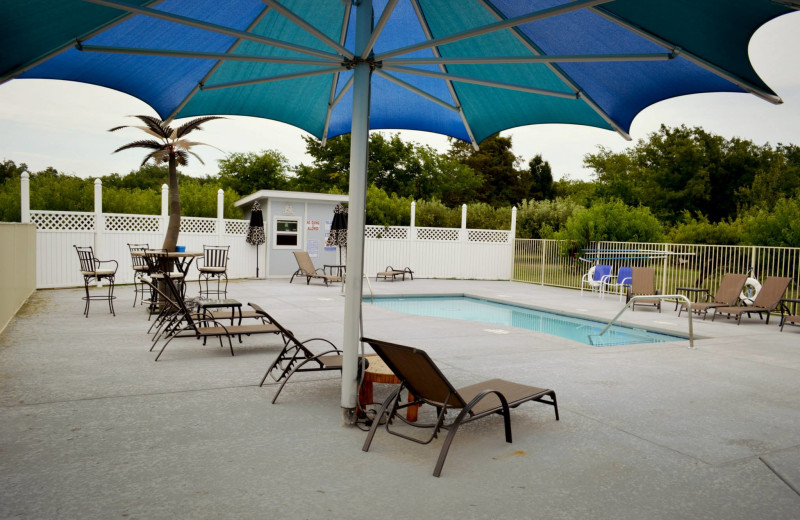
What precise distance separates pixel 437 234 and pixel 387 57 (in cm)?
1528

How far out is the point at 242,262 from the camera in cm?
1619

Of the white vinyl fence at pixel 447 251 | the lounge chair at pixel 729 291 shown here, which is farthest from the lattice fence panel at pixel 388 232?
the lounge chair at pixel 729 291

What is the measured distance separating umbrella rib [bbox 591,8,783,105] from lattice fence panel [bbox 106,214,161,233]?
43.4 ft

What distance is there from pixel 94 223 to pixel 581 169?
41662 millimetres

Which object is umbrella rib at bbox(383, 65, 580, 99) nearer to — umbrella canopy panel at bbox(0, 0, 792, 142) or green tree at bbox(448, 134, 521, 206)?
umbrella canopy panel at bbox(0, 0, 792, 142)

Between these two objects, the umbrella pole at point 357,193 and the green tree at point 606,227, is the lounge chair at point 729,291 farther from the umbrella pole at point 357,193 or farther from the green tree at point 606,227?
the umbrella pole at point 357,193

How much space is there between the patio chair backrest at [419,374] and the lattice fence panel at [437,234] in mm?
15300

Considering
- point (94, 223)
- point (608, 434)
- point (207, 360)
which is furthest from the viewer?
point (94, 223)

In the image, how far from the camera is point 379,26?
10.1 ft

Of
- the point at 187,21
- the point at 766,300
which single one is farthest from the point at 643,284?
the point at 187,21

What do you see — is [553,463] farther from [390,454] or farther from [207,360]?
[207,360]

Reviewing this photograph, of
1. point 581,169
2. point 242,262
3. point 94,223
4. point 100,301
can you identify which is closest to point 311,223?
point 242,262

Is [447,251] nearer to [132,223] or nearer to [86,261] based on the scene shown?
[132,223]

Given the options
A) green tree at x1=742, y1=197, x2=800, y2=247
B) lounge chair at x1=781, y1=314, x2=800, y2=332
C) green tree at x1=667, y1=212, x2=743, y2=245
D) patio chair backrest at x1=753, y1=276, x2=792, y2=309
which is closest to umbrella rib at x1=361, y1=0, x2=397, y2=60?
lounge chair at x1=781, y1=314, x2=800, y2=332
